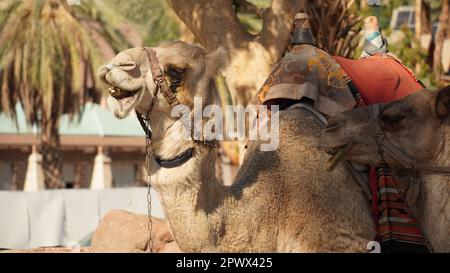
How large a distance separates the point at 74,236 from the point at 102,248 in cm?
635

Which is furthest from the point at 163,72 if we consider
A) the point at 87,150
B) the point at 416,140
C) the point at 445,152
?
the point at 87,150

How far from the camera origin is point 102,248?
407 inches

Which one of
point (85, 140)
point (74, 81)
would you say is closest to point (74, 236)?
point (74, 81)

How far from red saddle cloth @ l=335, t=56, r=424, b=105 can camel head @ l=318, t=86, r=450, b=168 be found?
82cm

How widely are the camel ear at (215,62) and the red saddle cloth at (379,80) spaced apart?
4.63 feet

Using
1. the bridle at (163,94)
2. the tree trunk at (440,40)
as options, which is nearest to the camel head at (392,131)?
the bridle at (163,94)

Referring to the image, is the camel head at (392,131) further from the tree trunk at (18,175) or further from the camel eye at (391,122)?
the tree trunk at (18,175)

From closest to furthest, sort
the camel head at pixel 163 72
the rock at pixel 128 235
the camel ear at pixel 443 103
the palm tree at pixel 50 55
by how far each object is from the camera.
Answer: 1. the camel head at pixel 163 72
2. the camel ear at pixel 443 103
3. the rock at pixel 128 235
4. the palm tree at pixel 50 55

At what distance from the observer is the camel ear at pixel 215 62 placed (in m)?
5.16

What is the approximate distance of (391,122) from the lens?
5.46 m

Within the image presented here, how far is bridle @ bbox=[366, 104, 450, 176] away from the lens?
5367mm

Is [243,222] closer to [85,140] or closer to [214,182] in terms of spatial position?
[214,182]

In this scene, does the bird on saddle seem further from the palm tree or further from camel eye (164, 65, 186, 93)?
the palm tree

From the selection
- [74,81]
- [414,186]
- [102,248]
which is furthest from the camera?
[74,81]
